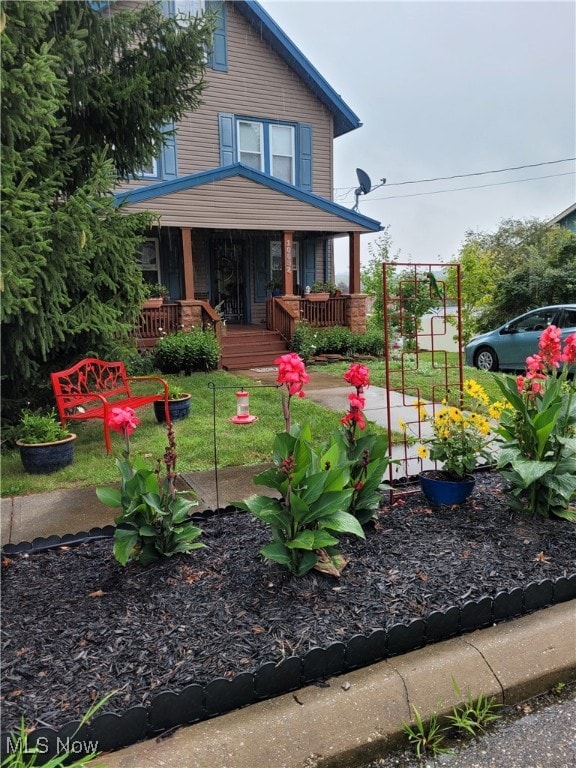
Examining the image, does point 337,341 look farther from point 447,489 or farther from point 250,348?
point 447,489

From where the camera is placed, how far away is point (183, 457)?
198 inches

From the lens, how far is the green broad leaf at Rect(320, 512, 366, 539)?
7.81 ft

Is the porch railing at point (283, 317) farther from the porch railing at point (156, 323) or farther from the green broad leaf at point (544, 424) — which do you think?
the green broad leaf at point (544, 424)

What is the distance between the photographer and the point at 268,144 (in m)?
13.5

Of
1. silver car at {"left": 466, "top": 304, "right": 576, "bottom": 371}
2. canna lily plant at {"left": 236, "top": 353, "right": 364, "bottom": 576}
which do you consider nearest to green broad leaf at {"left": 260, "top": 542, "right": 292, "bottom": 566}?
canna lily plant at {"left": 236, "top": 353, "right": 364, "bottom": 576}

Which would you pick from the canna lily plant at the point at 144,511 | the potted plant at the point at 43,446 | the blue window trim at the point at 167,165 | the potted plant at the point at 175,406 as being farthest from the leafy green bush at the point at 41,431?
the blue window trim at the point at 167,165

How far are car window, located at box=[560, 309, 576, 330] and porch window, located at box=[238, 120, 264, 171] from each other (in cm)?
809

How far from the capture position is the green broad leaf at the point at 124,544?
96.0 inches

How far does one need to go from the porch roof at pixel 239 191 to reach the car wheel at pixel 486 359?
3.74 metres

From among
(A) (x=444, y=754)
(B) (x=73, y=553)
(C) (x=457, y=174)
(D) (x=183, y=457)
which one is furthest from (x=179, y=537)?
(C) (x=457, y=174)

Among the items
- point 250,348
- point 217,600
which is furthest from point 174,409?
point 250,348

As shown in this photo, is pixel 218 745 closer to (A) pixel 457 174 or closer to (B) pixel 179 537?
(B) pixel 179 537

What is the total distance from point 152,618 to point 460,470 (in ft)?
6.65

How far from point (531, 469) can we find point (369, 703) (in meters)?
1.54
